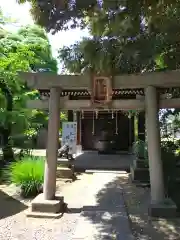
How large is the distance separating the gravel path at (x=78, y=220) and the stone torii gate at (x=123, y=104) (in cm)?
57

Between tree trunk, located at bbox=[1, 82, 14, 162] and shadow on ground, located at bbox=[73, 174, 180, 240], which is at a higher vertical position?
tree trunk, located at bbox=[1, 82, 14, 162]

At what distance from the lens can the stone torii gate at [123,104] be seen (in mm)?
7145

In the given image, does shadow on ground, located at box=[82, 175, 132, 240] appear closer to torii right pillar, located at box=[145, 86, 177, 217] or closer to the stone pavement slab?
the stone pavement slab

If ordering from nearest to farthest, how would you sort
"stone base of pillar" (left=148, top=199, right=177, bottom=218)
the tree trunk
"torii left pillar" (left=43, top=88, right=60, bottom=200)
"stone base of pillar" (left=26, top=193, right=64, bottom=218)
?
"stone base of pillar" (left=148, top=199, right=177, bottom=218) < "stone base of pillar" (left=26, top=193, right=64, bottom=218) < "torii left pillar" (left=43, top=88, right=60, bottom=200) < the tree trunk

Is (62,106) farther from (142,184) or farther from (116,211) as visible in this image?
(142,184)

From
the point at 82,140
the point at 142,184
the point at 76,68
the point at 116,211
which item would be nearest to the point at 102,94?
the point at 76,68

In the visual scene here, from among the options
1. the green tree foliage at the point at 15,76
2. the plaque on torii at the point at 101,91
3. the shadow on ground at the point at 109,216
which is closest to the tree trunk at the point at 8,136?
the green tree foliage at the point at 15,76

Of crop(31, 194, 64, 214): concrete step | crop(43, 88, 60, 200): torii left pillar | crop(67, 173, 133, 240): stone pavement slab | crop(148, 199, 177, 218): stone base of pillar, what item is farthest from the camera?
crop(43, 88, 60, 200): torii left pillar

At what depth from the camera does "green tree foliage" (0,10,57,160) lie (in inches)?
Answer: 393

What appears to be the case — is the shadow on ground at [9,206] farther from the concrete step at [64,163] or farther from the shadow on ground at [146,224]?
the concrete step at [64,163]

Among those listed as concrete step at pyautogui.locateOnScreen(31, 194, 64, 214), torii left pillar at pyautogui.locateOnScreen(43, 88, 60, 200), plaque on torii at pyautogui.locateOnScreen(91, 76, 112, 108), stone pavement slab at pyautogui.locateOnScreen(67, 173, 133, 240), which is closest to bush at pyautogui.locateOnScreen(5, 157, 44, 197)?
stone pavement slab at pyautogui.locateOnScreen(67, 173, 133, 240)

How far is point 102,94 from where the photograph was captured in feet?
25.1

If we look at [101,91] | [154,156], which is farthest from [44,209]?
[101,91]

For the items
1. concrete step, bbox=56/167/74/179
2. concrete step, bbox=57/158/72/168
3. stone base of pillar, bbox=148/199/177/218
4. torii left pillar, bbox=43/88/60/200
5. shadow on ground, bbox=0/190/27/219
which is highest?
torii left pillar, bbox=43/88/60/200
